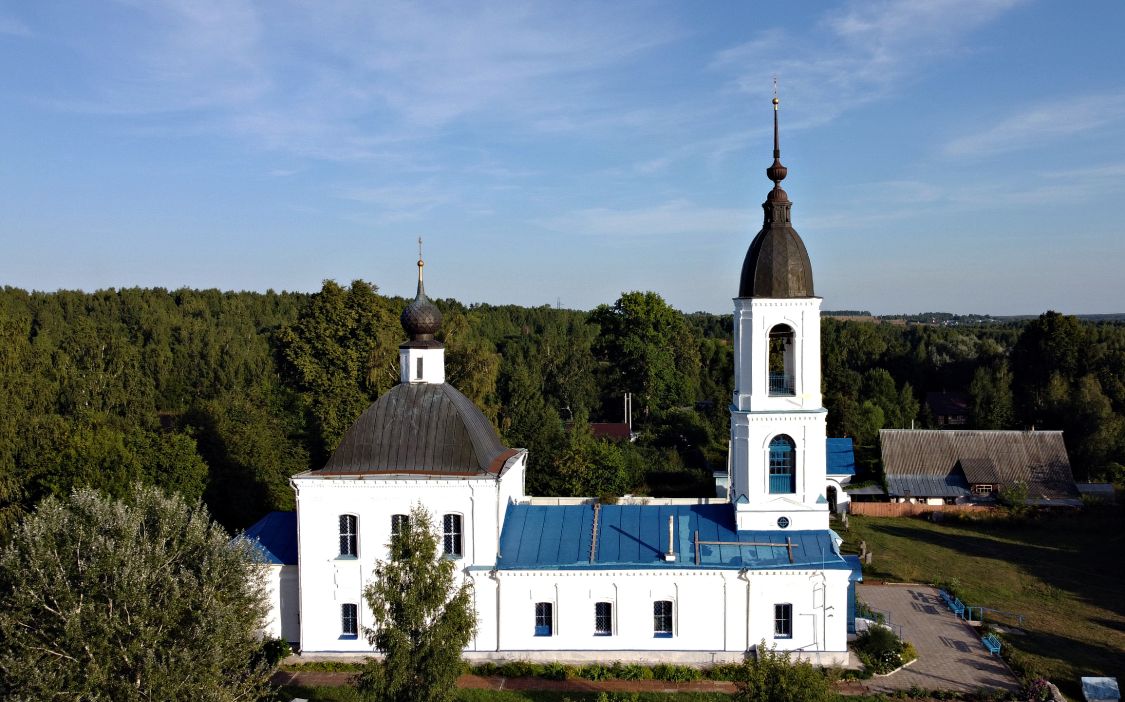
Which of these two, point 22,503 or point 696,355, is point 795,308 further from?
point 696,355

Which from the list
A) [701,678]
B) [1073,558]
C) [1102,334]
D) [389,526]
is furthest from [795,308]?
[1102,334]

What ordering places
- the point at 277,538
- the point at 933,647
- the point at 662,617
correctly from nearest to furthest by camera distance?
the point at 662,617
the point at 933,647
the point at 277,538

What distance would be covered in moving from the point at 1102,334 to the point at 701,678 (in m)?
66.1

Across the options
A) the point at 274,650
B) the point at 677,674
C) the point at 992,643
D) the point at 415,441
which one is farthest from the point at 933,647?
the point at 274,650

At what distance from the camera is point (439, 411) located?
21062 millimetres

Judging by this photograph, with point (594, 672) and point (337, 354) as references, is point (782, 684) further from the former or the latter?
point (337, 354)

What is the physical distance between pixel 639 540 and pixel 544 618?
2.97 m

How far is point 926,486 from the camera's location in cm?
4031

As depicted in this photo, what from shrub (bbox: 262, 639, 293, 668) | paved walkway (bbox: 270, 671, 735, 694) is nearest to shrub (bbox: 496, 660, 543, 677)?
paved walkway (bbox: 270, 671, 735, 694)

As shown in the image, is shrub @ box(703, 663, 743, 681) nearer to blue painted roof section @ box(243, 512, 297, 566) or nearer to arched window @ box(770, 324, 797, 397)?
arched window @ box(770, 324, 797, 397)

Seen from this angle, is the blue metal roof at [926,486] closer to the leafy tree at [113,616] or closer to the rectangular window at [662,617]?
the rectangular window at [662,617]

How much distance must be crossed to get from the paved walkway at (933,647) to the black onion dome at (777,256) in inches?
365

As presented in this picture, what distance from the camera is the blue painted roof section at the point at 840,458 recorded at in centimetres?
3803

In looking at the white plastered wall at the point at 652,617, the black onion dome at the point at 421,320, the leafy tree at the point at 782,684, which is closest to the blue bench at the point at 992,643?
the white plastered wall at the point at 652,617
